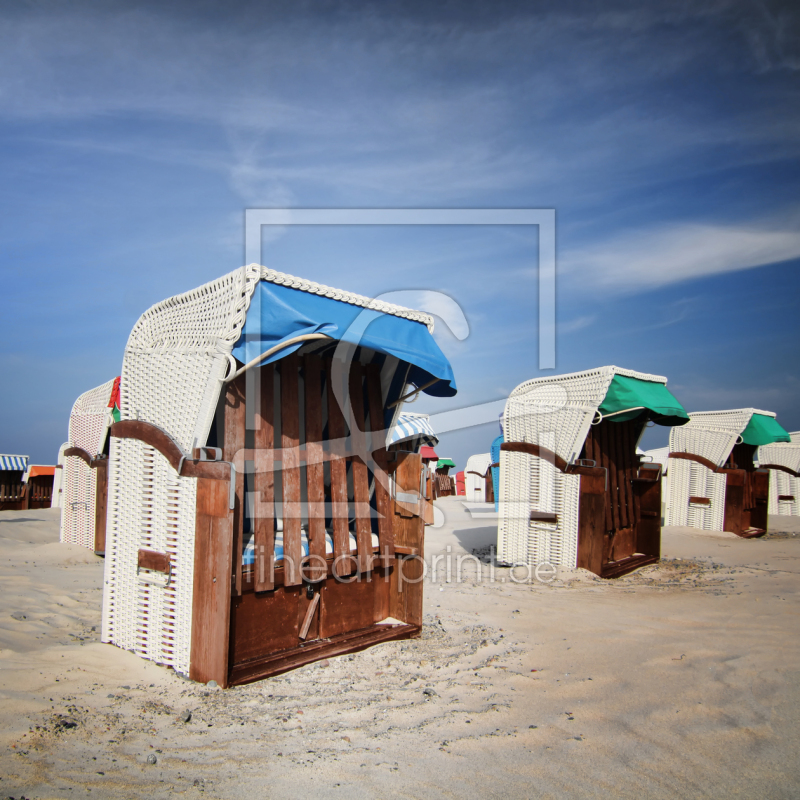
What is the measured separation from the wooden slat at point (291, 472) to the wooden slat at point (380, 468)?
0.89 metres

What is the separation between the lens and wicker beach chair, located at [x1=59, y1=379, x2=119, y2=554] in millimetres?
9492

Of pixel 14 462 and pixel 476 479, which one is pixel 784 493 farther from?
pixel 14 462

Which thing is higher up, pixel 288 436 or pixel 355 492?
pixel 288 436

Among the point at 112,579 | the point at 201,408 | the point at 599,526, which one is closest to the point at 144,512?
the point at 112,579

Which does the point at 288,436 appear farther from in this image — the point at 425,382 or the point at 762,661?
the point at 762,661

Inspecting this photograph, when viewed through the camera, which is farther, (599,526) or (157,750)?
(599,526)

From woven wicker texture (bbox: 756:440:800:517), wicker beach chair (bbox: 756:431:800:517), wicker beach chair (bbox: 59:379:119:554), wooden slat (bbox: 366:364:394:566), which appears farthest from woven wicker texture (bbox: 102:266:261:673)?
woven wicker texture (bbox: 756:440:800:517)

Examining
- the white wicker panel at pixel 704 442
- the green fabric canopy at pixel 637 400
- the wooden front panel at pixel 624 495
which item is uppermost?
the green fabric canopy at pixel 637 400

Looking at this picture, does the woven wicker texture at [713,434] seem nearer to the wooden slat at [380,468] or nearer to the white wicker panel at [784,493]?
the white wicker panel at [784,493]

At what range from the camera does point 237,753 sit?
10.3 ft

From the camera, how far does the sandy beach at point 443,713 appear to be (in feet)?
9.60

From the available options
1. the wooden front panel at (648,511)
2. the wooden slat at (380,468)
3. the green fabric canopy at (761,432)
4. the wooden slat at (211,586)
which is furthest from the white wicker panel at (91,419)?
the green fabric canopy at (761,432)

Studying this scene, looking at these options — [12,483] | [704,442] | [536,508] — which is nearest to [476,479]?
[704,442]

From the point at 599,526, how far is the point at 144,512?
5.95m
